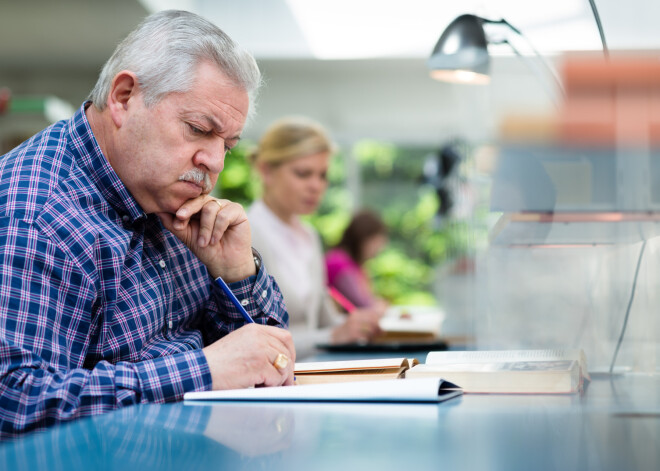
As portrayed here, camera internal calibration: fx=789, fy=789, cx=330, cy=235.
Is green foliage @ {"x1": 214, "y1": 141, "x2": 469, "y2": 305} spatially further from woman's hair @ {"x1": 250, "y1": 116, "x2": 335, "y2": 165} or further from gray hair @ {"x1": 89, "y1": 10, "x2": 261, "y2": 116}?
gray hair @ {"x1": 89, "y1": 10, "x2": 261, "y2": 116}

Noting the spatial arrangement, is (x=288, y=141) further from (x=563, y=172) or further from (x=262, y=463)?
(x=262, y=463)

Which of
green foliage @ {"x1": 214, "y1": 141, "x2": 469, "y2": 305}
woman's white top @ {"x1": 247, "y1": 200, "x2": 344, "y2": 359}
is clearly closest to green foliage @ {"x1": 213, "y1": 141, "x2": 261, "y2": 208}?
green foliage @ {"x1": 214, "y1": 141, "x2": 469, "y2": 305}

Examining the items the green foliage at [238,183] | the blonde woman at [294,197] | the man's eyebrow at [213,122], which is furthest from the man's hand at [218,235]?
the green foliage at [238,183]

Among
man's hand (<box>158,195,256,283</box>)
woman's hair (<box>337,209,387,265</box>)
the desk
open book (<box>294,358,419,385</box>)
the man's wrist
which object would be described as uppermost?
woman's hair (<box>337,209,387,265</box>)

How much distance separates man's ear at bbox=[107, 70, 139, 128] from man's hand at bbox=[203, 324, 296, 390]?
394mm

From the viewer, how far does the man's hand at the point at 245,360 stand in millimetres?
1032

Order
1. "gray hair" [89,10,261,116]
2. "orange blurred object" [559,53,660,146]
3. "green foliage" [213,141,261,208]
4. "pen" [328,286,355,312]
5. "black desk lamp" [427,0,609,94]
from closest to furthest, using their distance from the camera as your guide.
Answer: "gray hair" [89,10,261,116]
"orange blurred object" [559,53,660,146]
"black desk lamp" [427,0,609,94]
"pen" [328,286,355,312]
"green foliage" [213,141,261,208]

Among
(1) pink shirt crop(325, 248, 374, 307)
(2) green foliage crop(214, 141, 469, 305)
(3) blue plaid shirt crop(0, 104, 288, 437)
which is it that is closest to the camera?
(3) blue plaid shirt crop(0, 104, 288, 437)

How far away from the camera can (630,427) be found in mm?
793

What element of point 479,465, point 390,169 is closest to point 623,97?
point 479,465

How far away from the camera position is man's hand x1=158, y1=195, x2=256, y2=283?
1294 mm

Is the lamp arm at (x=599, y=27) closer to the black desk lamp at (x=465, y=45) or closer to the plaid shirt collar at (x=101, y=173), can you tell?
the black desk lamp at (x=465, y=45)

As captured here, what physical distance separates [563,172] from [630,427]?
2.51 feet

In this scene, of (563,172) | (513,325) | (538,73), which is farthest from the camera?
(513,325)
